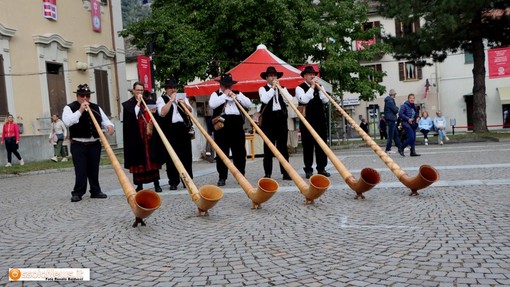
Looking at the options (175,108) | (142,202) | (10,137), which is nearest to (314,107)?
(175,108)

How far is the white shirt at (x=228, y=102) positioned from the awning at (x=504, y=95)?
111 ft

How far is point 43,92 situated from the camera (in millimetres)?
19766

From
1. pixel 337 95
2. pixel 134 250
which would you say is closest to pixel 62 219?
A: pixel 134 250

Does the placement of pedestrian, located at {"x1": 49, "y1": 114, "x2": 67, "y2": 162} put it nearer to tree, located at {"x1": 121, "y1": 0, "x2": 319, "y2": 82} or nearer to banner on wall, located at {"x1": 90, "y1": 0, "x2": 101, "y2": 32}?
tree, located at {"x1": 121, "y1": 0, "x2": 319, "y2": 82}

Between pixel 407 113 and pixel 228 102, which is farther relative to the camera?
pixel 407 113

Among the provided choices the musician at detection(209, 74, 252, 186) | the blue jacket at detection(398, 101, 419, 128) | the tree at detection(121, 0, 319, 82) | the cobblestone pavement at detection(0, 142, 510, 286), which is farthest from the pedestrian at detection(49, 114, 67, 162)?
the blue jacket at detection(398, 101, 419, 128)

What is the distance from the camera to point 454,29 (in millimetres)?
19875

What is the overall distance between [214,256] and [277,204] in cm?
236

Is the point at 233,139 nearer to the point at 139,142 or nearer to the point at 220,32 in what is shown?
the point at 139,142

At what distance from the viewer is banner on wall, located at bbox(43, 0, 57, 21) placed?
786 inches

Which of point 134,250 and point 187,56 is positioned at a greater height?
point 187,56

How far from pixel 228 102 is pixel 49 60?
14532 millimetres

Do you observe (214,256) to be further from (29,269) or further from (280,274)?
(29,269)

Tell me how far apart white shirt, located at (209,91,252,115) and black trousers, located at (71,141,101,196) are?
1.96m
